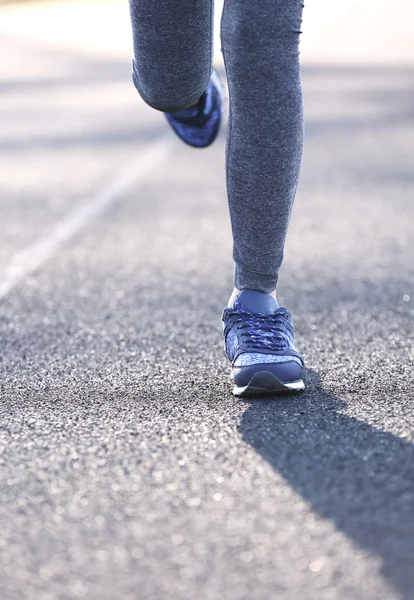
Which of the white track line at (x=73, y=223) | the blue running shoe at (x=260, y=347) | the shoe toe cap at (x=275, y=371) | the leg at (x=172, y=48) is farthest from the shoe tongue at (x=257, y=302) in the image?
Result: the white track line at (x=73, y=223)

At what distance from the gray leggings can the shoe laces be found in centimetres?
6

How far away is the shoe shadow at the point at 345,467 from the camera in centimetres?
133

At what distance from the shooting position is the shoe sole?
6.15 feet

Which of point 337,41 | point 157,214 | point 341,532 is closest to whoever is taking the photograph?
point 341,532

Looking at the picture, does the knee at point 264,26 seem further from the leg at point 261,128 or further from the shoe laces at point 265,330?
the shoe laces at point 265,330

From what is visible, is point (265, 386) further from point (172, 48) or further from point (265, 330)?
point (172, 48)

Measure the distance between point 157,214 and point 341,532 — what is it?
284cm

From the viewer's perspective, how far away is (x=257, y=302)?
2.01m

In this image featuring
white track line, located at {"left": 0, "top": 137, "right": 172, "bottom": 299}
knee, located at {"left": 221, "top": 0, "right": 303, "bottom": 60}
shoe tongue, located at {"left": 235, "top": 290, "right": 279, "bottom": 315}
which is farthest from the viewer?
white track line, located at {"left": 0, "top": 137, "right": 172, "bottom": 299}

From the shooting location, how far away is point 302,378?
6.51ft

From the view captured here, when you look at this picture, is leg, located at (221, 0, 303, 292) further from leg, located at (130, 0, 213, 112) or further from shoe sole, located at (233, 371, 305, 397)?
shoe sole, located at (233, 371, 305, 397)

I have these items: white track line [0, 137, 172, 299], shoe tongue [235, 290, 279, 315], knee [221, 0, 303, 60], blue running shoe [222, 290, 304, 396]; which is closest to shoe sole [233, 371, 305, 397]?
blue running shoe [222, 290, 304, 396]

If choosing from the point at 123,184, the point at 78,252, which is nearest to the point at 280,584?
the point at 78,252

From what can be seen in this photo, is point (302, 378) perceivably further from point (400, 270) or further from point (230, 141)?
point (400, 270)
